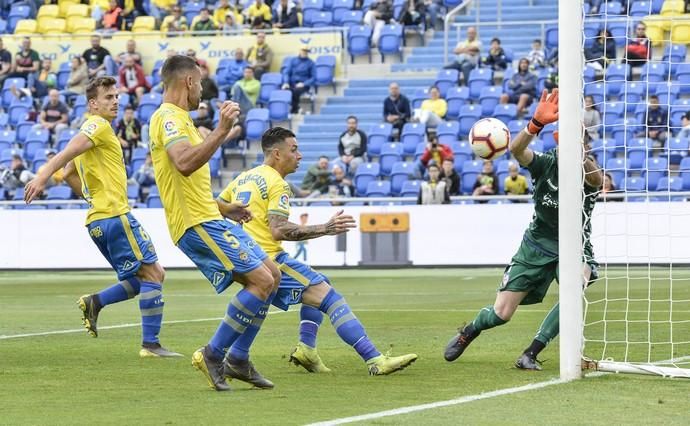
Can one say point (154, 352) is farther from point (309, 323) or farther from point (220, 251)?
point (220, 251)

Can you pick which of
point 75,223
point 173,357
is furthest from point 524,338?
point 75,223

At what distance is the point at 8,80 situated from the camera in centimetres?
3525

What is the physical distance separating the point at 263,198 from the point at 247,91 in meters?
23.2

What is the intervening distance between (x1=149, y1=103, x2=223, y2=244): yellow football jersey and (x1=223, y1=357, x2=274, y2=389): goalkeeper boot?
916mm

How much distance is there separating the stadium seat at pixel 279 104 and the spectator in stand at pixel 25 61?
6.73 meters

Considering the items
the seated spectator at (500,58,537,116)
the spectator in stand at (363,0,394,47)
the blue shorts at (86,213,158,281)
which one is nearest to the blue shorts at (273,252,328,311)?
the blue shorts at (86,213,158,281)

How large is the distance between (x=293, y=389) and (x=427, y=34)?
2560 cm

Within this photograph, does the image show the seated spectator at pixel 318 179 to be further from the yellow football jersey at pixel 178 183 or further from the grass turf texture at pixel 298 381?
the yellow football jersey at pixel 178 183

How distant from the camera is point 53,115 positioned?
3353 centimetres

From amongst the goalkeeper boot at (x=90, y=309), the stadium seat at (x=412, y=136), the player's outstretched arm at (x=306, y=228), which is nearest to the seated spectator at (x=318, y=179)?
the stadium seat at (x=412, y=136)

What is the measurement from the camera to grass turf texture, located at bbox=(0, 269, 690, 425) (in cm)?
770

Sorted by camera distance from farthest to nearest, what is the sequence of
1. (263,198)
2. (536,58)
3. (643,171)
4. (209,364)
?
(536,58), (643,171), (263,198), (209,364)

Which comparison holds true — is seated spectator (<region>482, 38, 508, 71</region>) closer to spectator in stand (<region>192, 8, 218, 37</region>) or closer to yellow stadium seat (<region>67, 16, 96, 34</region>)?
spectator in stand (<region>192, 8, 218, 37</region>)

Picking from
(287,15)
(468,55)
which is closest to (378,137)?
(468,55)
